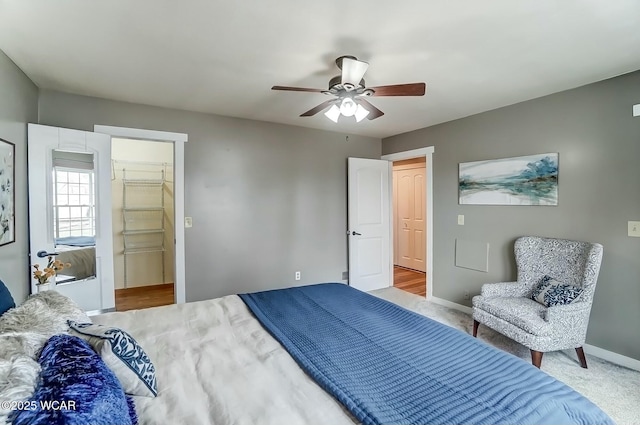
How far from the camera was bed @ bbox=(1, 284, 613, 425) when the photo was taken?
1.05 meters

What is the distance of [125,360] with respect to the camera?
1125 millimetres

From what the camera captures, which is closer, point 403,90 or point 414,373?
point 414,373

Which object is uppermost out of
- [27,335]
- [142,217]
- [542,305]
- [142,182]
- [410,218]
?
[142,182]

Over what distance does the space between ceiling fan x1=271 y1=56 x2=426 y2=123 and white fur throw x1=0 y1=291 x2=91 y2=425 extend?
1739mm

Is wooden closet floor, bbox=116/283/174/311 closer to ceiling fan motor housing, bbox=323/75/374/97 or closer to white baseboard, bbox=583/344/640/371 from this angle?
ceiling fan motor housing, bbox=323/75/374/97

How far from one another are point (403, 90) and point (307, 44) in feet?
2.35

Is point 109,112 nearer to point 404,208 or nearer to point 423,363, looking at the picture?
point 423,363

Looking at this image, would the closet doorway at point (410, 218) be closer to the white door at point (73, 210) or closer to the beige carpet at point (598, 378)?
the beige carpet at point (598, 378)

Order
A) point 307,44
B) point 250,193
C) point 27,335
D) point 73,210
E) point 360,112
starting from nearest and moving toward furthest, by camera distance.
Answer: point 27,335, point 307,44, point 360,112, point 73,210, point 250,193

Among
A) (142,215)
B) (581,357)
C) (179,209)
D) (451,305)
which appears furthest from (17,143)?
(581,357)

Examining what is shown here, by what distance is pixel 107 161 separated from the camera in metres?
2.99

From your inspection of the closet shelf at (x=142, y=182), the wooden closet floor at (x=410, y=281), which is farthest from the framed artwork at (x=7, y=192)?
the wooden closet floor at (x=410, y=281)

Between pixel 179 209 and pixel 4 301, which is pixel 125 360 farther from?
pixel 179 209

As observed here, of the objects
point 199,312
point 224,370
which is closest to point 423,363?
point 224,370
